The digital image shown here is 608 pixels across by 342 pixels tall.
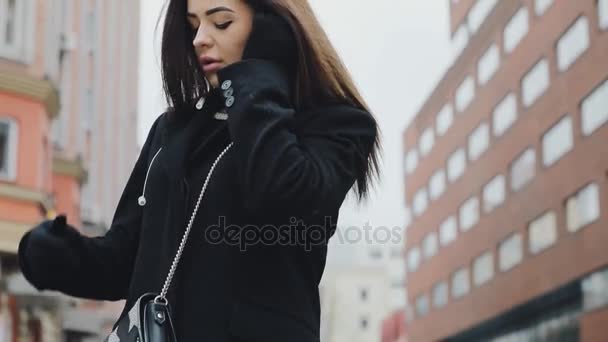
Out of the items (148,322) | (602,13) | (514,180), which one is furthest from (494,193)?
(148,322)

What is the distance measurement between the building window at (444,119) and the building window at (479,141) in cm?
418

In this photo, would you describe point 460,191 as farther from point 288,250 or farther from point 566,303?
point 288,250

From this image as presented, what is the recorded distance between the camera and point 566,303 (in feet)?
156

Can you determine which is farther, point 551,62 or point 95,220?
point 551,62

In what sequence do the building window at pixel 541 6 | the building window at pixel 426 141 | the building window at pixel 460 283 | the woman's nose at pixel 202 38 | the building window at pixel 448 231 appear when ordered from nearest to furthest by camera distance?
the woman's nose at pixel 202 38
the building window at pixel 541 6
the building window at pixel 460 283
the building window at pixel 448 231
the building window at pixel 426 141

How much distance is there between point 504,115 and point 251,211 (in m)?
52.7

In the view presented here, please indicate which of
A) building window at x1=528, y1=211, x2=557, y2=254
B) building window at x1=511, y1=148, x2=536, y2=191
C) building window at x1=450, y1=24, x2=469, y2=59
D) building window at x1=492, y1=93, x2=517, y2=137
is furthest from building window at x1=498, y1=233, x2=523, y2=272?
building window at x1=450, y1=24, x2=469, y2=59

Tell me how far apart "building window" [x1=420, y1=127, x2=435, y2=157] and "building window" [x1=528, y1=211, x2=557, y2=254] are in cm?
1807

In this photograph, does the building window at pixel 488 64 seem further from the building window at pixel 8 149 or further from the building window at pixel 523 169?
the building window at pixel 8 149

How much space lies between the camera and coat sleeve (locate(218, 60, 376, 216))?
216cm

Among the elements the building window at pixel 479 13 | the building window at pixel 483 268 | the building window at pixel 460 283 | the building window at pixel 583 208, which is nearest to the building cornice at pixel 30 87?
the building window at pixel 583 208

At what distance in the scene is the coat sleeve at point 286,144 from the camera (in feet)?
7.09

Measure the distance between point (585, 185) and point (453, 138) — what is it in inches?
819

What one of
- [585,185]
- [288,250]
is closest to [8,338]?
[288,250]
